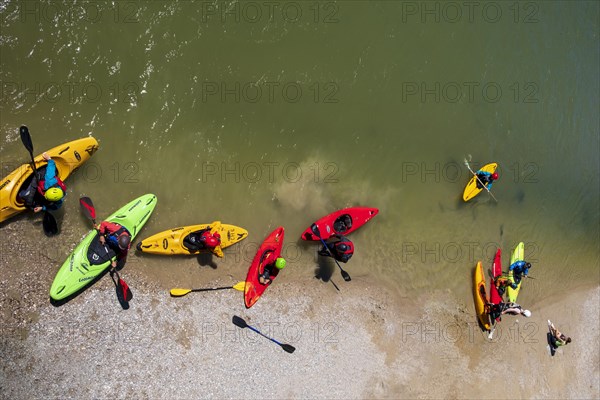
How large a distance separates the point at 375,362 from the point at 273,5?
931 cm

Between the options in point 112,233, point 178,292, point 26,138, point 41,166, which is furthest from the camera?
point 178,292

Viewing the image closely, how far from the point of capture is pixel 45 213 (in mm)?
10328

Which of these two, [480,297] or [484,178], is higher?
[484,178]

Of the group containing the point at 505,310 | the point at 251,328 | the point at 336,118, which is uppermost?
the point at 336,118

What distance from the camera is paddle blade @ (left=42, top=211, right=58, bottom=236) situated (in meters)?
10.4

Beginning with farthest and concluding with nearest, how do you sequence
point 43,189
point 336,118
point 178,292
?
point 336,118 → point 178,292 → point 43,189

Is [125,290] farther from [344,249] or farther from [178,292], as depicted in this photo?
[344,249]

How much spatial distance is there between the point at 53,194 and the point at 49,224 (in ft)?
3.84

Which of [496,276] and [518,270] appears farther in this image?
[496,276]

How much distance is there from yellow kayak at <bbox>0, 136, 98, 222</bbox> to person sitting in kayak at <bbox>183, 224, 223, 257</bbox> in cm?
290

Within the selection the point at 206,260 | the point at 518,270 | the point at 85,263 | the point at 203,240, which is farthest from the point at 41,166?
the point at 518,270

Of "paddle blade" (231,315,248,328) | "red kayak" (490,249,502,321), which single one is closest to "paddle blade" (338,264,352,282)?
"paddle blade" (231,315,248,328)

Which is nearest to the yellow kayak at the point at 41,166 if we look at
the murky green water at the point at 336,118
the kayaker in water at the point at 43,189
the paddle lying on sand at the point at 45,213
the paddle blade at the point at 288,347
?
the kayaker in water at the point at 43,189

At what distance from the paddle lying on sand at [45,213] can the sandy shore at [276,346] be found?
55cm
